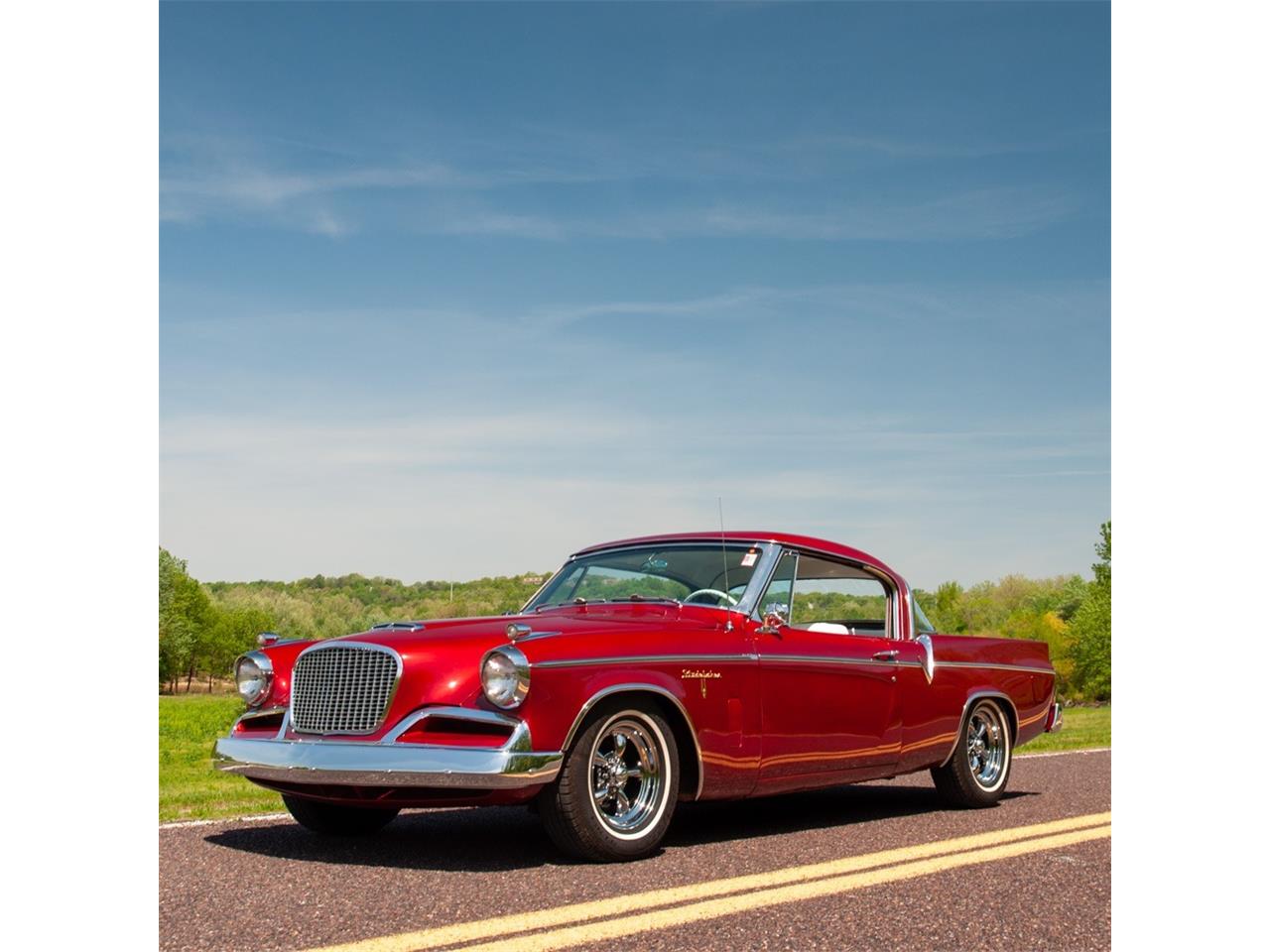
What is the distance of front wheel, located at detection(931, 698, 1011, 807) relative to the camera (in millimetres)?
8500

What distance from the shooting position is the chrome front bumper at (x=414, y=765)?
569cm

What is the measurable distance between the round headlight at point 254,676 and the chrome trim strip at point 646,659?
1.84m

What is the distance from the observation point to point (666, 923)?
4.66 metres

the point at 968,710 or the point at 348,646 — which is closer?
the point at 348,646

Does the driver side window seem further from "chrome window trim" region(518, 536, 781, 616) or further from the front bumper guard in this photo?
the front bumper guard

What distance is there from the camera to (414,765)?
582 centimetres

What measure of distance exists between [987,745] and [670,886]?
4.25 m

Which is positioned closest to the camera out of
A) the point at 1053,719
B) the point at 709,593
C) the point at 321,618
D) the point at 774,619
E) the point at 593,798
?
the point at 593,798

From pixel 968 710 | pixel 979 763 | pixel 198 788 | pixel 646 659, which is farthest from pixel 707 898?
pixel 198 788

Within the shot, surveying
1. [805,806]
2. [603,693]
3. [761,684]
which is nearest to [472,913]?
[603,693]

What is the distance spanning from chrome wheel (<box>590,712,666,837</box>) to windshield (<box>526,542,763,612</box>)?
Result: 4.29ft

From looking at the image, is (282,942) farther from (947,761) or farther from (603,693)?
(947,761)

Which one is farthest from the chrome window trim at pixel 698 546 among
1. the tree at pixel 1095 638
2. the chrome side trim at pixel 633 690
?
the tree at pixel 1095 638

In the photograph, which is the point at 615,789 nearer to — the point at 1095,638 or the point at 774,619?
the point at 774,619
